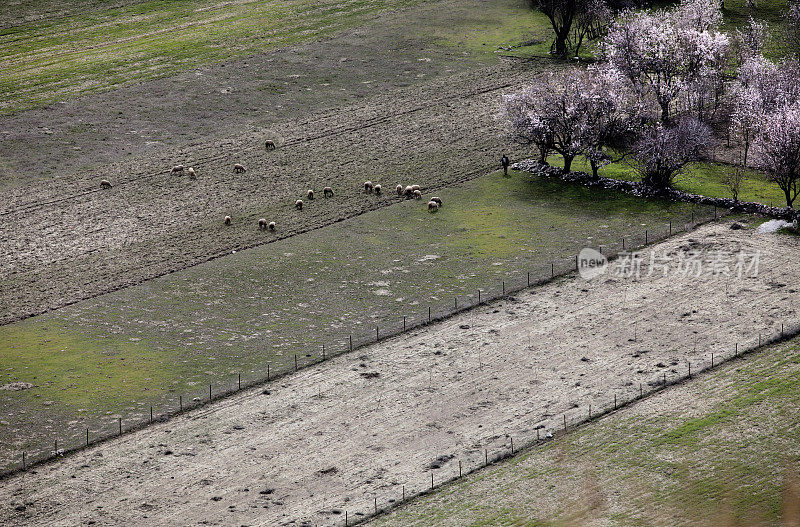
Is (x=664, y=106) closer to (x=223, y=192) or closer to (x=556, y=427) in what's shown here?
(x=223, y=192)

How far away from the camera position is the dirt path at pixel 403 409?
1547 inches

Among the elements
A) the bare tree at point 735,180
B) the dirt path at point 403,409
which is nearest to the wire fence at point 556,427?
the dirt path at point 403,409

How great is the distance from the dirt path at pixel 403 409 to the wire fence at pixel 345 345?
0.72 m

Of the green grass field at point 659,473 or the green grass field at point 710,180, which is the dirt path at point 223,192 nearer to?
the green grass field at point 710,180

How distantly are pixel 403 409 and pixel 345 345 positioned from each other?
7010 millimetres

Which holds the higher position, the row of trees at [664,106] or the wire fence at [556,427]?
the row of trees at [664,106]

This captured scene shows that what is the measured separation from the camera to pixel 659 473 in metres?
39.9

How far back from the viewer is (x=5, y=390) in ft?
155

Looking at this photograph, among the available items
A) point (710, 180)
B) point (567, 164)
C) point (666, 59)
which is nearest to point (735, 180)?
point (710, 180)

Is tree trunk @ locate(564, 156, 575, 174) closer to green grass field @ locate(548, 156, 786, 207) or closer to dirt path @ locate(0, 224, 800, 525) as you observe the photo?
green grass field @ locate(548, 156, 786, 207)

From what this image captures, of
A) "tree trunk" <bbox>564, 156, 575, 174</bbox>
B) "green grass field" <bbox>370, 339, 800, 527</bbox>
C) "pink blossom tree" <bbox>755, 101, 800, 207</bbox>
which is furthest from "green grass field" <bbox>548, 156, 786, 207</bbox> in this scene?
"green grass field" <bbox>370, 339, 800, 527</bbox>

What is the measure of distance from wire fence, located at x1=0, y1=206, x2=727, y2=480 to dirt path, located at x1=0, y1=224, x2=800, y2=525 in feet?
2.37

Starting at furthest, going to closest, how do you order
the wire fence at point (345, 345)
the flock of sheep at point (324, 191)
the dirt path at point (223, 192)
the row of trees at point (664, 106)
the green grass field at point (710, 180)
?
the green grass field at point (710, 180), the row of trees at point (664, 106), the flock of sheep at point (324, 191), the dirt path at point (223, 192), the wire fence at point (345, 345)

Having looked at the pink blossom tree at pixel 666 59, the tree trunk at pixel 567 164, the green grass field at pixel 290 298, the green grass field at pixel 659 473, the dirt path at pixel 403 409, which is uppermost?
the pink blossom tree at pixel 666 59
